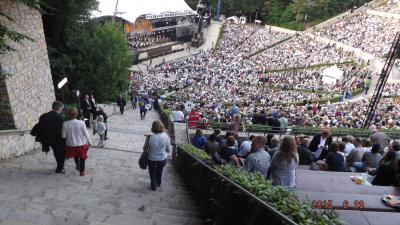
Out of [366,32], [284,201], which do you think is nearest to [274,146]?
[284,201]

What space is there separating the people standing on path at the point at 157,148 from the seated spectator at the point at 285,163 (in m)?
2.03

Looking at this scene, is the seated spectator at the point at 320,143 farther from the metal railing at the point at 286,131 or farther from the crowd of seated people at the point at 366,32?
the crowd of seated people at the point at 366,32

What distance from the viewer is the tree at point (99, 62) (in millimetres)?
22016

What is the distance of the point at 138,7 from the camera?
53.3 metres

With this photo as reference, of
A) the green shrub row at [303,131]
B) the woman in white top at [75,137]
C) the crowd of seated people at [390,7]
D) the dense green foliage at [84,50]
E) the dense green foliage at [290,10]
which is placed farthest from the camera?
the dense green foliage at [290,10]

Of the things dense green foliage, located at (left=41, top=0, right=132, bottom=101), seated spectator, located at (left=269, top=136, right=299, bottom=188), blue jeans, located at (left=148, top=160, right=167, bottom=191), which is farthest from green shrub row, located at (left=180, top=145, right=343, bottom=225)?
dense green foliage, located at (left=41, top=0, right=132, bottom=101)

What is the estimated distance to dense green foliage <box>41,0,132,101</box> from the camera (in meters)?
18.7

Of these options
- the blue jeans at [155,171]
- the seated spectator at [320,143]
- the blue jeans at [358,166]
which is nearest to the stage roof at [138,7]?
the seated spectator at [320,143]

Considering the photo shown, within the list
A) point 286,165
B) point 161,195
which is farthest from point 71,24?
point 286,165

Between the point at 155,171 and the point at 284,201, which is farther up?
the point at 284,201

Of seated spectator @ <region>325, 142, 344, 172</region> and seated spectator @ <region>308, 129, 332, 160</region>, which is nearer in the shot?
seated spectator @ <region>325, 142, 344, 172</region>

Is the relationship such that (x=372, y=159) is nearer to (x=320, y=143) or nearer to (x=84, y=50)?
(x=320, y=143)

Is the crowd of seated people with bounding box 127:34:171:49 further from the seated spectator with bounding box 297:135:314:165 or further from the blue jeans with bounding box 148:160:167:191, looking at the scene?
Answer: the blue jeans with bounding box 148:160:167:191

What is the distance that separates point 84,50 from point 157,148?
17.4 metres
